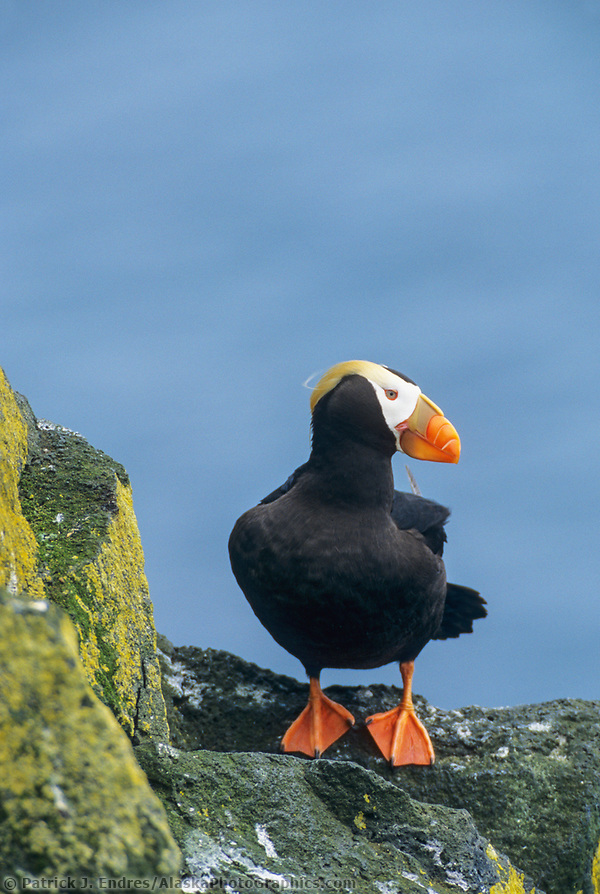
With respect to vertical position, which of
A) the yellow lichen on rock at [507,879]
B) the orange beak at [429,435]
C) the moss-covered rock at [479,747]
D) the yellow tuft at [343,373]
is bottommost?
the yellow lichen on rock at [507,879]

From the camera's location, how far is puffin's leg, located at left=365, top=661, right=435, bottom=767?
12.9 feet

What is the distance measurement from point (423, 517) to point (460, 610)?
723 millimetres

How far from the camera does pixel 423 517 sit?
439cm

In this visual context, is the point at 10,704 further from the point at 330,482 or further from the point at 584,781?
the point at 584,781

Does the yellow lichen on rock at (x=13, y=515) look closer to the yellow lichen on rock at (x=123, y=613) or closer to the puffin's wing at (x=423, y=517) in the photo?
the yellow lichen on rock at (x=123, y=613)

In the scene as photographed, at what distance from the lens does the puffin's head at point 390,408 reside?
3.91 m

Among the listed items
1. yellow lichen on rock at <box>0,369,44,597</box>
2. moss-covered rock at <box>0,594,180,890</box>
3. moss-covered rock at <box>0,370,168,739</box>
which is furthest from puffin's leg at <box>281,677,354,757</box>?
moss-covered rock at <box>0,594,180,890</box>

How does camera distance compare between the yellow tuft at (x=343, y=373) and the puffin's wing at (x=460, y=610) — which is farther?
the puffin's wing at (x=460, y=610)

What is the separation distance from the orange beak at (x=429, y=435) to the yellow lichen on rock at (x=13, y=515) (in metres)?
1.67

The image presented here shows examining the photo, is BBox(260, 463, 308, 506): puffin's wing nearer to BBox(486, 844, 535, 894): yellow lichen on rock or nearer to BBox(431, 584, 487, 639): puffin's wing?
BBox(431, 584, 487, 639): puffin's wing

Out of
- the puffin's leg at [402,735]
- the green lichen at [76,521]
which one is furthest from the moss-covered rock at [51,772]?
the puffin's leg at [402,735]

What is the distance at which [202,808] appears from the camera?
88.7 inches

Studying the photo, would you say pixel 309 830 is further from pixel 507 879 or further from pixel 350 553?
pixel 350 553

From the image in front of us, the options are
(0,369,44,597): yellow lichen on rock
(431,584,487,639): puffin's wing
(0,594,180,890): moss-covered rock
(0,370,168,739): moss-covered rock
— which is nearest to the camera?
(0,594,180,890): moss-covered rock
